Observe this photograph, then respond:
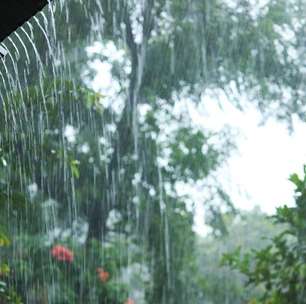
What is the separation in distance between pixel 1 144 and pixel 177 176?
2.81 meters

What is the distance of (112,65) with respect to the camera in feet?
20.4

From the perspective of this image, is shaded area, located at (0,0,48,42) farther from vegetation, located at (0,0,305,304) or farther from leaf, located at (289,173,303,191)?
vegetation, located at (0,0,305,304)

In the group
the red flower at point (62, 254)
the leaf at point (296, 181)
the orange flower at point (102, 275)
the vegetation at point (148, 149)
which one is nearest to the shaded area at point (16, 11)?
the leaf at point (296, 181)

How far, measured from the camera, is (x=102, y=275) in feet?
17.6

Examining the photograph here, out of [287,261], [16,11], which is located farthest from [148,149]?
[16,11]

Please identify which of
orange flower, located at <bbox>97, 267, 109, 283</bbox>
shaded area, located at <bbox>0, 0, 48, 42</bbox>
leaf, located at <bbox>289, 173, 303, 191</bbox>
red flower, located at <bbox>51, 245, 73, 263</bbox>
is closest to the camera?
shaded area, located at <bbox>0, 0, 48, 42</bbox>

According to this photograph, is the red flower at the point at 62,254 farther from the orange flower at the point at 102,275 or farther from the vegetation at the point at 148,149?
the orange flower at the point at 102,275

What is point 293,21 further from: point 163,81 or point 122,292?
point 122,292

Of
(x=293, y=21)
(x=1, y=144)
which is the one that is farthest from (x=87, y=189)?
(x=1, y=144)

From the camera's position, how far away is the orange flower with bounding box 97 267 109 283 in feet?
17.6

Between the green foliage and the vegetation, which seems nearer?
the green foliage

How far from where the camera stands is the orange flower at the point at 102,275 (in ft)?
17.6

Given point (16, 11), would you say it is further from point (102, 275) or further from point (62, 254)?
point (102, 275)

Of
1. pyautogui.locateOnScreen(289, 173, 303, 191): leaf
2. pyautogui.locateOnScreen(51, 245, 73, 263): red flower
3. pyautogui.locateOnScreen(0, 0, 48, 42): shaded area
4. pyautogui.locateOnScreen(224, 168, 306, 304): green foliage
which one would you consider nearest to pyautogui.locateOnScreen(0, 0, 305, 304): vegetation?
pyautogui.locateOnScreen(51, 245, 73, 263): red flower
